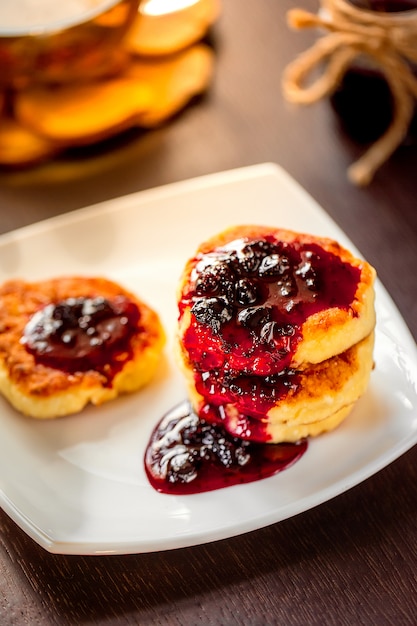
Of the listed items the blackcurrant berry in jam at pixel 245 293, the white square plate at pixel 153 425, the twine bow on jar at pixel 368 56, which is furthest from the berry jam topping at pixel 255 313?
the twine bow on jar at pixel 368 56

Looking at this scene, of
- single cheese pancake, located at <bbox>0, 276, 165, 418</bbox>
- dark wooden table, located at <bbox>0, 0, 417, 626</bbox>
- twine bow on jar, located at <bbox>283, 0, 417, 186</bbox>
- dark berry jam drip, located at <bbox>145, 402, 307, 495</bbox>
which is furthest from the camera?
twine bow on jar, located at <bbox>283, 0, 417, 186</bbox>

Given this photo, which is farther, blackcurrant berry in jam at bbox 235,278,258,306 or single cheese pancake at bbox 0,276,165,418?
single cheese pancake at bbox 0,276,165,418

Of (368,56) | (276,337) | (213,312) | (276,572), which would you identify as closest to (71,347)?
(213,312)

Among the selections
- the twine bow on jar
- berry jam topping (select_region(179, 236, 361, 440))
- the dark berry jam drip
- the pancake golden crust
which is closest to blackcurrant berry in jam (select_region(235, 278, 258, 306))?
berry jam topping (select_region(179, 236, 361, 440))

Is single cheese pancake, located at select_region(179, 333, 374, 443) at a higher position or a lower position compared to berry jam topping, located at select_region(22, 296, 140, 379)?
higher

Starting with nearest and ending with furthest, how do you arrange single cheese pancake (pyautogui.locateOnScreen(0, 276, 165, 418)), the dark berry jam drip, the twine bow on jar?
the dark berry jam drip < single cheese pancake (pyautogui.locateOnScreen(0, 276, 165, 418)) < the twine bow on jar

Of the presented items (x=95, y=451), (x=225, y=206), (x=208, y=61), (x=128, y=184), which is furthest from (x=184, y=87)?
(x=95, y=451)

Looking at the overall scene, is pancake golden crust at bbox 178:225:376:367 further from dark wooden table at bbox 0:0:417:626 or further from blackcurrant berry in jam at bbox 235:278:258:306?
dark wooden table at bbox 0:0:417:626
